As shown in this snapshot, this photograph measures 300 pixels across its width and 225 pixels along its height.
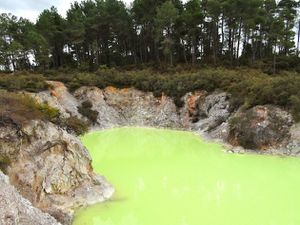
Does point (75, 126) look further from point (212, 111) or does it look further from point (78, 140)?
point (78, 140)

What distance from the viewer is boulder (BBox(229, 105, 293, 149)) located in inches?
903

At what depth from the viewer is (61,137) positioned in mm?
14867

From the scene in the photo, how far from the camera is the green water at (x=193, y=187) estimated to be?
40.5 ft

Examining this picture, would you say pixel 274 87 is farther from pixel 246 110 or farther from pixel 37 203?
pixel 37 203

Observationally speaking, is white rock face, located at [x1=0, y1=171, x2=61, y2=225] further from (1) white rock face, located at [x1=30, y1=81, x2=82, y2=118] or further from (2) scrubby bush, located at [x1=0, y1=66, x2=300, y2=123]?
(1) white rock face, located at [x1=30, y1=81, x2=82, y2=118]

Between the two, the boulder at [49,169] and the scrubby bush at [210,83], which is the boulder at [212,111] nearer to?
the scrubby bush at [210,83]

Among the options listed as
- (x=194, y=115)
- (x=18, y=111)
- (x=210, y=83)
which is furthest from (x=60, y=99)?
(x=18, y=111)

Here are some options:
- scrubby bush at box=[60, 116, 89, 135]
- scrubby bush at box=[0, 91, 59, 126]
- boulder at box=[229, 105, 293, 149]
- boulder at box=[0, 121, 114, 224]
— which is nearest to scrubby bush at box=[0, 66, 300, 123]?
boulder at box=[229, 105, 293, 149]

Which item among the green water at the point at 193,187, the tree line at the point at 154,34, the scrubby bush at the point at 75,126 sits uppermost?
the tree line at the point at 154,34

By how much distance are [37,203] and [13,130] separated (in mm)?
3059

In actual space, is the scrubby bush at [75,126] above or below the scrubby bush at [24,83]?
below

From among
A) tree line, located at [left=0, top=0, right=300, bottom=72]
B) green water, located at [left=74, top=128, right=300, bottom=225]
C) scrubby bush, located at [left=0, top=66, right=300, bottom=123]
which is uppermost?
tree line, located at [left=0, top=0, right=300, bottom=72]

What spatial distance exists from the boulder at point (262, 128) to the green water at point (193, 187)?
5.80 feet

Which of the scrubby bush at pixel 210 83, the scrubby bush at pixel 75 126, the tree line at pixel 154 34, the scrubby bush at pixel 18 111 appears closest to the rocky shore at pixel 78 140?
the scrubby bush at pixel 18 111
